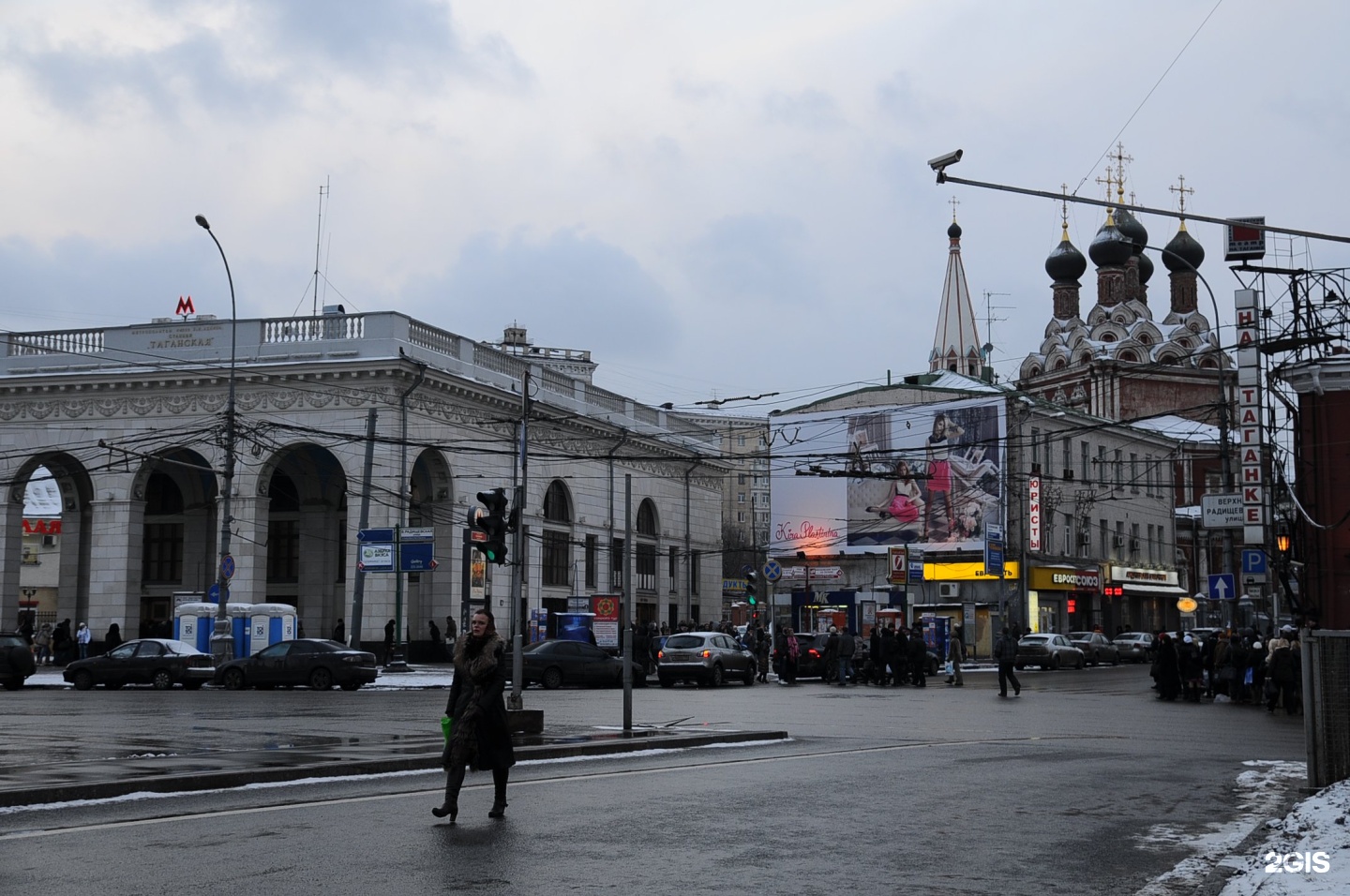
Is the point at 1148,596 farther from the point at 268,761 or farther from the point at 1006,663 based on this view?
Answer: the point at 268,761

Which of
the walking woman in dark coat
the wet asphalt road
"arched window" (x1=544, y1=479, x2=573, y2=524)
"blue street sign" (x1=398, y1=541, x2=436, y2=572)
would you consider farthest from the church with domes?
the walking woman in dark coat

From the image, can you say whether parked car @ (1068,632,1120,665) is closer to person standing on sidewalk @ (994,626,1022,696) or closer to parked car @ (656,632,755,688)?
parked car @ (656,632,755,688)

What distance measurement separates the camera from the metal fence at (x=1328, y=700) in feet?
42.0

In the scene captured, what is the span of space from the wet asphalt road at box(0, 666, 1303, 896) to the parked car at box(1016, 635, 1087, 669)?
3135 centimetres

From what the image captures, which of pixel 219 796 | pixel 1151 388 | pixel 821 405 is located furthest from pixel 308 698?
pixel 1151 388

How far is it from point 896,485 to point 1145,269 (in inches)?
1715

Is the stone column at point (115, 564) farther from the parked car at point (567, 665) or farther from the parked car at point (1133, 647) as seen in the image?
the parked car at point (1133, 647)

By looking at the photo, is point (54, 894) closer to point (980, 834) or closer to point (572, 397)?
point (980, 834)

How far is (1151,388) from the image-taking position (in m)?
91.9

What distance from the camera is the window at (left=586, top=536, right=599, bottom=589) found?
197 feet

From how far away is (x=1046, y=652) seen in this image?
176 ft

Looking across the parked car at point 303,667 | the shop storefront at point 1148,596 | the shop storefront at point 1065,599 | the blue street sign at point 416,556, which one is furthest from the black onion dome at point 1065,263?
the parked car at point 303,667

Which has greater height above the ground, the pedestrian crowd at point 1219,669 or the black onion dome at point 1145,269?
the black onion dome at point 1145,269

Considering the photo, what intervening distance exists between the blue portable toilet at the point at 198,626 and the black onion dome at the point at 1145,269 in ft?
247
